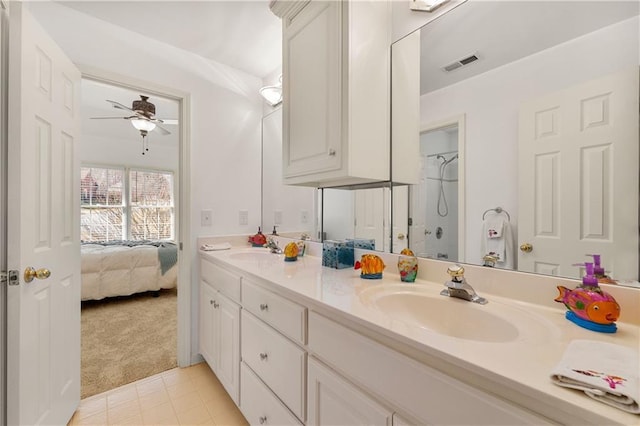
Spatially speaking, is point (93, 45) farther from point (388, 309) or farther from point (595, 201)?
point (595, 201)

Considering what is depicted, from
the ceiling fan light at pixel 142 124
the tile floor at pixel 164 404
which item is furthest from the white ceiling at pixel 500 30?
the ceiling fan light at pixel 142 124

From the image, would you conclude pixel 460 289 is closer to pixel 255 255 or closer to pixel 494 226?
pixel 494 226

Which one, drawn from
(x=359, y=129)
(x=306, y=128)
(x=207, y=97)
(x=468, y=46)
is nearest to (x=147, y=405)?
(x=306, y=128)

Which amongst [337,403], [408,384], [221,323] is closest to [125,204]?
[221,323]

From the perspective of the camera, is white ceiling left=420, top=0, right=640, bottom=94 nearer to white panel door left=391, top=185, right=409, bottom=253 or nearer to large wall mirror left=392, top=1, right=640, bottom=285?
large wall mirror left=392, top=1, right=640, bottom=285

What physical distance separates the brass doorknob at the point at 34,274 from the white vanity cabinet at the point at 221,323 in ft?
2.52

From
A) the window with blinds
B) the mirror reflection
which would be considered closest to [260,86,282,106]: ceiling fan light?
the mirror reflection

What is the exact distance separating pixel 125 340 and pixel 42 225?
1.62 meters

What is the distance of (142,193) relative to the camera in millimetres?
5543

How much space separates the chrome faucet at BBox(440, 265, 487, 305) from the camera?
93cm

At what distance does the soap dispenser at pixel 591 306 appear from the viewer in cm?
68

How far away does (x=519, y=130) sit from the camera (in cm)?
97

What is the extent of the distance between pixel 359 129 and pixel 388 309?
2.49 ft

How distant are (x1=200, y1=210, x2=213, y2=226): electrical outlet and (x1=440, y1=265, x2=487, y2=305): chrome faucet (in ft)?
5.91
